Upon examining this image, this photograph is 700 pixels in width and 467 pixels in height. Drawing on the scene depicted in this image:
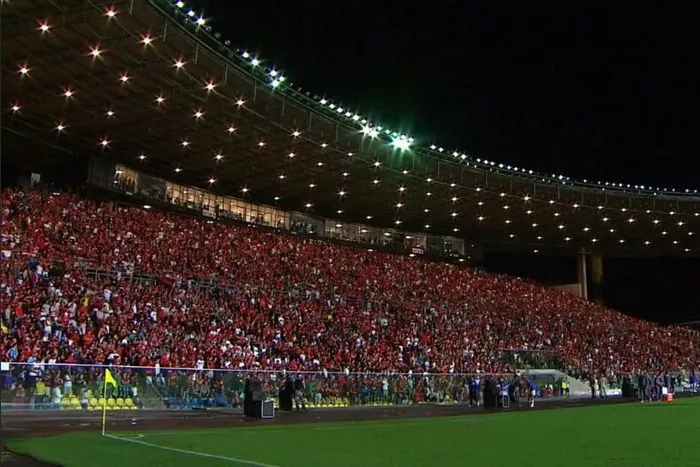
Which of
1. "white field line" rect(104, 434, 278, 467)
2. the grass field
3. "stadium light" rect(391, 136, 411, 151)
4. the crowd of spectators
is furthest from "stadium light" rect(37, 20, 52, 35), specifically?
"stadium light" rect(391, 136, 411, 151)

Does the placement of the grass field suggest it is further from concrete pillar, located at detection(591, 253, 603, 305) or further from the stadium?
concrete pillar, located at detection(591, 253, 603, 305)

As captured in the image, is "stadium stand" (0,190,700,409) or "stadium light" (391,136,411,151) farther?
"stadium light" (391,136,411,151)

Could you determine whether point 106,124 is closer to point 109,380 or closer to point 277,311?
point 277,311

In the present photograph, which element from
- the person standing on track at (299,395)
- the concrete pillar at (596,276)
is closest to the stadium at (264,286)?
the person standing on track at (299,395)

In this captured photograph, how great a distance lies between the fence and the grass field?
347 centimetres

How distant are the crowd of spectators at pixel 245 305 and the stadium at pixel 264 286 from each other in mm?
153

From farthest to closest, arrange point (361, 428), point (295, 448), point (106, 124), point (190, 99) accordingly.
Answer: point (106, 124)
point (190, 99)
point (361, 428)
point (295, 448)

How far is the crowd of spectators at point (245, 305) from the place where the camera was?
80.1ft

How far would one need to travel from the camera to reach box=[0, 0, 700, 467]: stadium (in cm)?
1532

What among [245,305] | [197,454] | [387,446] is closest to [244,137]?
[245,305]

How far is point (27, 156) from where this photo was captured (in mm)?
36469

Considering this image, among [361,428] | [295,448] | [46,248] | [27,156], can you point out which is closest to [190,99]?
[46,248]

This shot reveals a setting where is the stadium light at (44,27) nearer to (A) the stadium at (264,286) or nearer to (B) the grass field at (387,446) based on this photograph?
(A) the stadium at (264,286)

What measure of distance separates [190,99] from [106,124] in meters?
5.42
